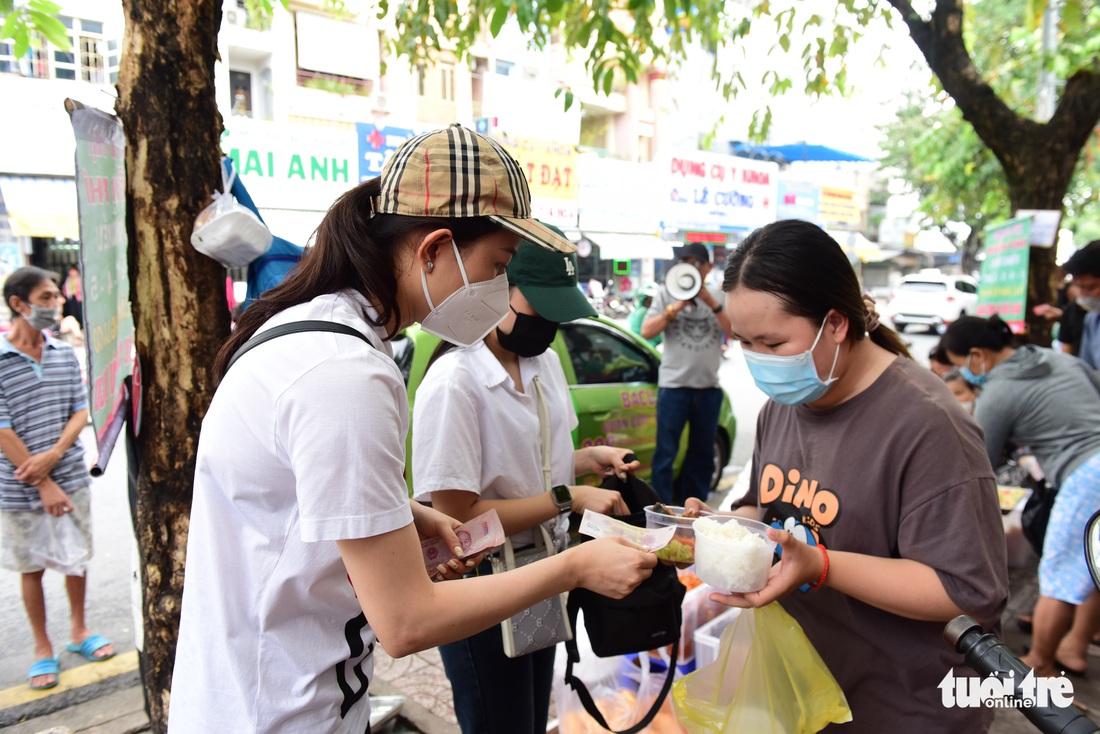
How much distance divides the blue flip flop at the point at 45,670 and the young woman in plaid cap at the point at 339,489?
285 centimetres

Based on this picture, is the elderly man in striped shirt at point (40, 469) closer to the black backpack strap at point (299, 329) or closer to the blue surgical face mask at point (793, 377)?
the black backpack strap at point (299, 329)

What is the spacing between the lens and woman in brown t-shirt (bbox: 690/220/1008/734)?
1.41 m

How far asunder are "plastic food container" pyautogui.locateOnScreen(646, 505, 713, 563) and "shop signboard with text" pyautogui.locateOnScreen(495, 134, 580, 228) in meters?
9.09

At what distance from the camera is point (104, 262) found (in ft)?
7.07

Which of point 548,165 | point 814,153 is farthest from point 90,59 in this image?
point 814,153

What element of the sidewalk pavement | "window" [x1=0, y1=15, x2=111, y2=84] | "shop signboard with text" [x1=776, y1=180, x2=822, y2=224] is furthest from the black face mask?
"shop signboard with text" [x1=776, y1=180, x2=822, y2=224]

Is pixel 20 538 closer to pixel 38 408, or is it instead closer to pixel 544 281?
pixel 38 408

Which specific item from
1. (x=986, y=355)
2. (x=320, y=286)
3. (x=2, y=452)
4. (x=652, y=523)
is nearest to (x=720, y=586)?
(x=652, y=523)

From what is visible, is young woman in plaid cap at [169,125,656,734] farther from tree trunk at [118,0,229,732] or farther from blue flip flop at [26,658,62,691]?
blue flip flop at [26,658,62,691]

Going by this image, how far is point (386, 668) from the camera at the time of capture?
348 cm

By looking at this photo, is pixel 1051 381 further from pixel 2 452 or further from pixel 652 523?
pixel 2 452

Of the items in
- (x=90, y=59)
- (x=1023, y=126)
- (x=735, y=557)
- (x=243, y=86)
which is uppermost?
(x=243, y=86)

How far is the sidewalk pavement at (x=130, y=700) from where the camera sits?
9.81ft

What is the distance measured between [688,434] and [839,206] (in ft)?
53.5
